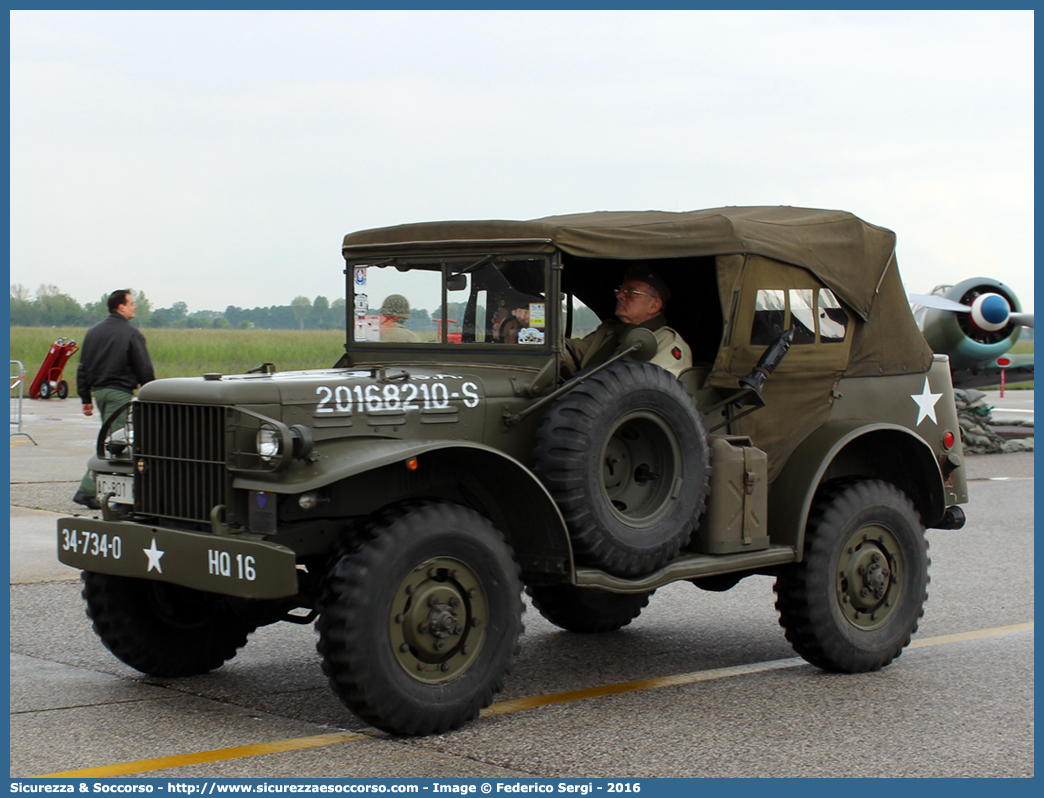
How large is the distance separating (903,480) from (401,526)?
133 inches

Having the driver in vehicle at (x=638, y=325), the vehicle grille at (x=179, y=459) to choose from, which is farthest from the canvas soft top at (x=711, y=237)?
the vehicle grille at (x=179, y=459)

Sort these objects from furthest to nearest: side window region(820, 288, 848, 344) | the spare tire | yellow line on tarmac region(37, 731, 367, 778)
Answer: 1. side window region(820, 288, 848, 344)
2. the spare tire
3. yellow line on tarmac region(37, 731, 367, 778)

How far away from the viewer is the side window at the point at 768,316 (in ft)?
20.8

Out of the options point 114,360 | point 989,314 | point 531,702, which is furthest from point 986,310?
point 531,702

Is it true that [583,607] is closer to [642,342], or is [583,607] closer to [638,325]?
[638,325]

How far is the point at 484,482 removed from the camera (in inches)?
219

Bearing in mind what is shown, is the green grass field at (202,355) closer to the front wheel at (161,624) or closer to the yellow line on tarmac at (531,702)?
the yellow line on tarmac at (531,702)

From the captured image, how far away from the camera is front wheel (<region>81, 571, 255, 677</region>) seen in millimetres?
5746

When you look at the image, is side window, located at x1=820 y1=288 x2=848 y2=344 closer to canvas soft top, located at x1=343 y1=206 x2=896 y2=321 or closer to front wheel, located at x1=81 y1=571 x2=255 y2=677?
canvas soft top, located at x1=343 y1=206 x2=896 y2=321

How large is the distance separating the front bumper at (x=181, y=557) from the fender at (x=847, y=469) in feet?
8.79

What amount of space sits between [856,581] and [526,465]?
6.33ft

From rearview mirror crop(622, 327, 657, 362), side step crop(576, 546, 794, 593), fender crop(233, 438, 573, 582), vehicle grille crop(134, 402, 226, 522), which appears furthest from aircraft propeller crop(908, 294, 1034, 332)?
vehicle grille crop(134, 402, 226, 522)

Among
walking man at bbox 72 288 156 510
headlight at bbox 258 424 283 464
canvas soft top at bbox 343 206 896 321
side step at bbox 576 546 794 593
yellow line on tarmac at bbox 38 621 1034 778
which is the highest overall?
canvas soft top at bbox 343 206 896 321

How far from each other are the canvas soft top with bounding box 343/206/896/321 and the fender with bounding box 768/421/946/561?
0.69m
